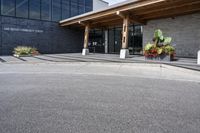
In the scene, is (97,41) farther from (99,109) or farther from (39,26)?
(99,109)

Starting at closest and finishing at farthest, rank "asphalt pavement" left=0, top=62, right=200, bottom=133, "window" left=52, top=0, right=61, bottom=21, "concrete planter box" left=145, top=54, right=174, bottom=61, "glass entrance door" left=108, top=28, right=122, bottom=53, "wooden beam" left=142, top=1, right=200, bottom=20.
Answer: "asphalt pavement" left=0, top=62, right=200, bottom=133 → "concrete planter box" left=145, top=54, right=174, bottom=61 → "wooden beam" left=142, top=1, right=200, bottom=20 → "glass entrance door" left=108, top=28, right=122, bottom=53 → "window" left=52, top=0, right=61, bottom=21

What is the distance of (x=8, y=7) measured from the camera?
78.5 feet

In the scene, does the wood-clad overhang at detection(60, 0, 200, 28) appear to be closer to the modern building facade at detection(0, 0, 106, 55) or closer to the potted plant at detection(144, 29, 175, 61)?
the potted plant at detection(144, 29, 175, 61)

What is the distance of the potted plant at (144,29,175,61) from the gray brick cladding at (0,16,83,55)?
52.9 ft

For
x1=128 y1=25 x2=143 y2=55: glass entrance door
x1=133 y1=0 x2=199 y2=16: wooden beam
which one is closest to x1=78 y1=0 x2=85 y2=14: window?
x1=128 y1=25 x2=143 y2=55: glass entrance door

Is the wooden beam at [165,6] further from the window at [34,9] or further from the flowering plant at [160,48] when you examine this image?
the window at [34,9]

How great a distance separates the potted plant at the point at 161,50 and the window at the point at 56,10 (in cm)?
1693

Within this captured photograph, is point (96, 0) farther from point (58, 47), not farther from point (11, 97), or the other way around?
point (11, 97)

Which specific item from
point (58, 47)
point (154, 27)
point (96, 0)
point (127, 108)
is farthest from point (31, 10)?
point (127, 108)

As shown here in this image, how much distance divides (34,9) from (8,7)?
10.6 ft

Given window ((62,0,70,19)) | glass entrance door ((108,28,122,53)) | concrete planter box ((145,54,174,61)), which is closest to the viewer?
concrete planter box ((145,54,174,61))

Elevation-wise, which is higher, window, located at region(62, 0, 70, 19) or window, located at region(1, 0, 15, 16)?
window, located at region(62, 0, 70, 19)

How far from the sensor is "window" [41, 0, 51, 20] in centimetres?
2689

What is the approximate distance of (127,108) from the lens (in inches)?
184
